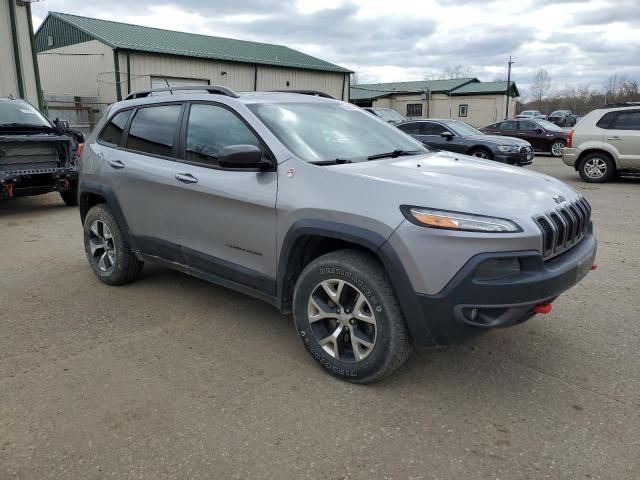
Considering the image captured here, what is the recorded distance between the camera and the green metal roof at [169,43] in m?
25.3

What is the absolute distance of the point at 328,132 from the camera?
3.85 m

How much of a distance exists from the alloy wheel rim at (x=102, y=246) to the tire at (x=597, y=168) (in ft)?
36.5

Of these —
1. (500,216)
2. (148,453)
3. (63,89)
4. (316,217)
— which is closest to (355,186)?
(316,217)

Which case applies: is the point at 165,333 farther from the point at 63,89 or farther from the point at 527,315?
the point at 63,89

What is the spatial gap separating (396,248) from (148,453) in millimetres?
1599

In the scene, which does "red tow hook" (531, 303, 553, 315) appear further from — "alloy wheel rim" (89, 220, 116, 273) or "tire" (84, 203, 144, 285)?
"alloy wheel rim" (89, 220, 116, 273)

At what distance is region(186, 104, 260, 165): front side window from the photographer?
148 inches

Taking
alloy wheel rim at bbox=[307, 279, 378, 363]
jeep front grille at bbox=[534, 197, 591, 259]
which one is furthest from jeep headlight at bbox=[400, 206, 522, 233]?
alloy wheel rim at bbox=[307, 279, 378, 363]

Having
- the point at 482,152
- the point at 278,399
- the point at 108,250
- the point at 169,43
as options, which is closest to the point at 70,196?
the point at 108,250

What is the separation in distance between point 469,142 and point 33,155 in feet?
32.1

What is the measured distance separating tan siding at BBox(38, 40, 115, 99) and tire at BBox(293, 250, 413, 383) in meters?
23.6

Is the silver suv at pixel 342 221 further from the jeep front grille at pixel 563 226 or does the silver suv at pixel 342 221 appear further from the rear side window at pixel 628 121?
the rear side window at pixel 628 121

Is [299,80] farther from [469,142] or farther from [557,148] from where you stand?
[469,142]

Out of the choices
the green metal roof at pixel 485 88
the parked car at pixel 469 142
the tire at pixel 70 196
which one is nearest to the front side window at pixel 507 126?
the parked car at pixel 469 142
